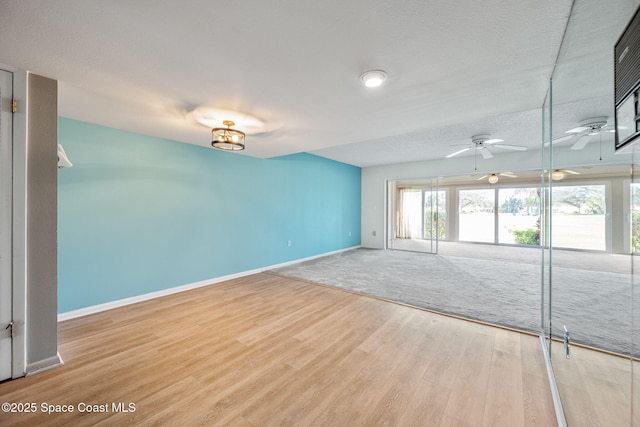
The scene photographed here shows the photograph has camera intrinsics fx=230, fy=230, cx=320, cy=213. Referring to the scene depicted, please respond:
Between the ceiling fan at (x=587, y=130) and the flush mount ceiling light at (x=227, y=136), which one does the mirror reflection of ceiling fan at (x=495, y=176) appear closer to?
the ceiling fan at (x=587, y=130)

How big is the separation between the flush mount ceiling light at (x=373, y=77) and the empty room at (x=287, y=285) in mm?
21

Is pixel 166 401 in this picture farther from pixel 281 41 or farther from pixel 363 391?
pixel 281 41

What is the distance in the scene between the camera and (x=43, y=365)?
1795 millimetres

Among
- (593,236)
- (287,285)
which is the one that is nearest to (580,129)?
(593,236)

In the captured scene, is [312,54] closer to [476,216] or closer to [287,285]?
[287,285]

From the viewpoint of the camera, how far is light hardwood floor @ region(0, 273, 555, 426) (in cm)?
138

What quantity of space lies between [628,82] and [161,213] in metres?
4.21

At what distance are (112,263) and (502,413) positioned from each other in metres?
4.03

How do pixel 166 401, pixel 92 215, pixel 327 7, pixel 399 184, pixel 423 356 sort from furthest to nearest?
pixel 399 184 < pixel 92 215 < pixel 423 356 < pixel 166 401 < pixel 327 7

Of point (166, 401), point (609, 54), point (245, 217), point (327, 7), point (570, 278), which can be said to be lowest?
point (166, 401)

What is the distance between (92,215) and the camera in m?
2.74

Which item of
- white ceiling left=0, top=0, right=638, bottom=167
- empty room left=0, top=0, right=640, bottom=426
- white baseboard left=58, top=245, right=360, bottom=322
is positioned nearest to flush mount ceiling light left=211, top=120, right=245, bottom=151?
empty room left=0, top=0, right=640, bottom=426

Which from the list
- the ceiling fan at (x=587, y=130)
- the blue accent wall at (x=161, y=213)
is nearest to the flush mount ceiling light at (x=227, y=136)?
the blue accent wall at (x=161, y=213)

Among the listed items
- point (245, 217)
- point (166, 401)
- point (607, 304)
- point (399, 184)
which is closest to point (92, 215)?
point (245, 217)
